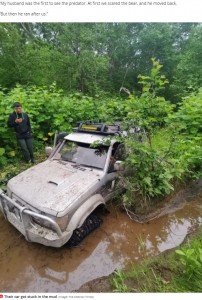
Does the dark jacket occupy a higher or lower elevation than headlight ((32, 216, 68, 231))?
→ higher

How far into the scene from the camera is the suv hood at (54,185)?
3.20 meters

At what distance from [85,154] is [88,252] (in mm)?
1859

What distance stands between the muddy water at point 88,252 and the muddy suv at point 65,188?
42 centimetres

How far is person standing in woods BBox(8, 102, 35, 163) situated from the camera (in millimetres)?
5547

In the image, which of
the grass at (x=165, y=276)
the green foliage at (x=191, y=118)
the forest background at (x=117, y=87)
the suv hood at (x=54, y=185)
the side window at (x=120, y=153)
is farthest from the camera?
the green foliage at (x=191, y=118)

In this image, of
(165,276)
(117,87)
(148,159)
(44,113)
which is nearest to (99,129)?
(148,159)

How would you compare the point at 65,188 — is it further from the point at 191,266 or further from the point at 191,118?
the point at 191,118

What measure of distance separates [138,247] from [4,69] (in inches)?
Result: 552

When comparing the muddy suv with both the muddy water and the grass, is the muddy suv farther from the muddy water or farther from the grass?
the grass

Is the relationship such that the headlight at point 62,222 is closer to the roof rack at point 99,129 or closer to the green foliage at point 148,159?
the green foliage at point 148,159

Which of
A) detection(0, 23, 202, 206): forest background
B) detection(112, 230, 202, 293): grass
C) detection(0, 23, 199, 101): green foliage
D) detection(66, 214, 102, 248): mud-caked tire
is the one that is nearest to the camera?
detection(112, 230, 202, 293): grass

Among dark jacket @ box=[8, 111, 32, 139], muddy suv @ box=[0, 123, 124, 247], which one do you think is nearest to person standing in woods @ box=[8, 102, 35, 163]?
dark jacket @ box=[8, 111, 32, 139]

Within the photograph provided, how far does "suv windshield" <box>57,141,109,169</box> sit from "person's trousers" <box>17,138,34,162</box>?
1.81 m

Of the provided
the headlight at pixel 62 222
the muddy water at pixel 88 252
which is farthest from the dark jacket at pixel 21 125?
the headlight at pixel 62 222
